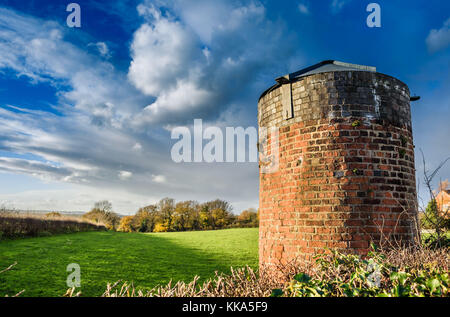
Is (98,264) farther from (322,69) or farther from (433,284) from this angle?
(433,284)

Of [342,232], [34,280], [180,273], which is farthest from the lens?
[180,273]

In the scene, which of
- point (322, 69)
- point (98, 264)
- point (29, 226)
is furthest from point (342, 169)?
point (29, 226)

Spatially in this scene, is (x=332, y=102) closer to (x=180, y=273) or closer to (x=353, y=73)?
(x=353, y=73)

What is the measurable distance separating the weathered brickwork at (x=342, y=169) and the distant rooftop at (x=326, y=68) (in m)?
0.31

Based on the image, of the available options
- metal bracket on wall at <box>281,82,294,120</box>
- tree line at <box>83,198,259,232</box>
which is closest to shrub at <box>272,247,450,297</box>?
metal bracket on wall at <box>281,82,294,120</box>

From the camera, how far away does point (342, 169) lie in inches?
189

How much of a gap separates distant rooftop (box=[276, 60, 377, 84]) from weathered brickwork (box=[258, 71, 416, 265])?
31cm

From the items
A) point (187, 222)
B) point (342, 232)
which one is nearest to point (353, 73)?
point (342, 232)

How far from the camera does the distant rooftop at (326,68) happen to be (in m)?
5.59

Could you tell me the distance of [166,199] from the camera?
4347cm

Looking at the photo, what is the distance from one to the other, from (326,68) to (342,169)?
258cm

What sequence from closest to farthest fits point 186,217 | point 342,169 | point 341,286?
point 341,286 → point 342,169 → point 186,217

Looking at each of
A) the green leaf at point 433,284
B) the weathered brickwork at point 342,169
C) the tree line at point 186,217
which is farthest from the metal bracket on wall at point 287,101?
the tree line at point 186,217
